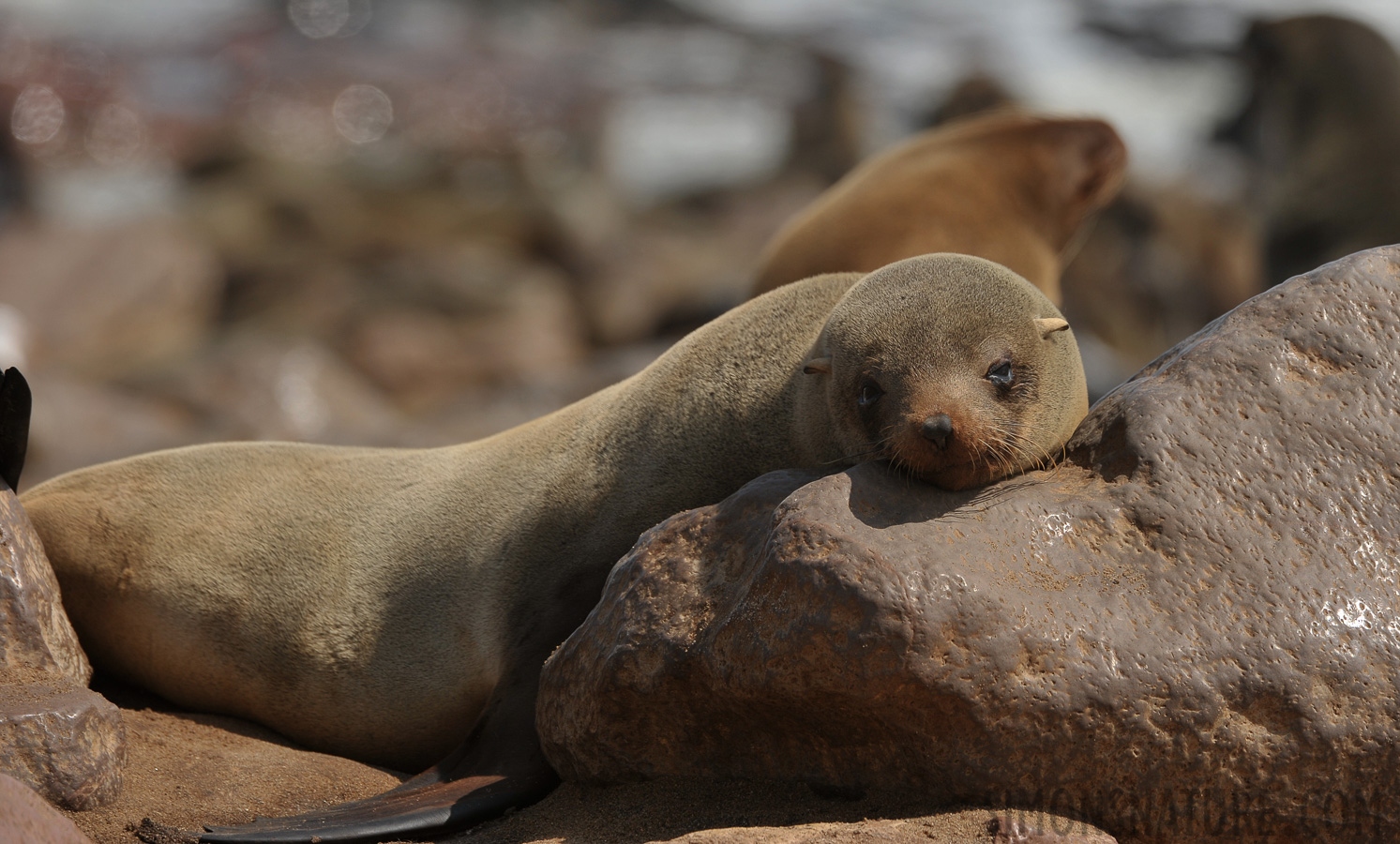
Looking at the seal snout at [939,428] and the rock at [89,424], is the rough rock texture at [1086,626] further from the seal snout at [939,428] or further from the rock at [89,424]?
the rock at [89,424]

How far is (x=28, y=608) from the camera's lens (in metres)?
3.94

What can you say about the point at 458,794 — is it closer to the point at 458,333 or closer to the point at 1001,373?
the point at 1001,373

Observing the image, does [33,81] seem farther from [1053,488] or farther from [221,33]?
[1053,488]

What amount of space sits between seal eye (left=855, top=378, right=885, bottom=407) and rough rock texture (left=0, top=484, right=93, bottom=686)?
8.50 ft

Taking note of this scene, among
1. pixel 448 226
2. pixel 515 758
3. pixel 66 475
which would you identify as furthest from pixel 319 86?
pixel 515 758

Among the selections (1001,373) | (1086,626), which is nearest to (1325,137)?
(1001,373)

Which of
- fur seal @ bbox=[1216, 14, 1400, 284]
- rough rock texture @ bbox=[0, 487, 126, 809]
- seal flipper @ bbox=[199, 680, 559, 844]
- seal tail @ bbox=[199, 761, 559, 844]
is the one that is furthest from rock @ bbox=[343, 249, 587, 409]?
seal tail @ bbox=[199, 761, 559, 844]

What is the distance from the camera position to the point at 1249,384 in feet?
11.2

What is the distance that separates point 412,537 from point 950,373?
6.72 feet

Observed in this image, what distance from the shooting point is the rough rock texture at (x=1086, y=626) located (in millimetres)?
2895

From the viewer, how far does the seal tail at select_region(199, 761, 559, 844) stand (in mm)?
3338

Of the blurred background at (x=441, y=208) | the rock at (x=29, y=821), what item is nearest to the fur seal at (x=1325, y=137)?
the blurred background at (x=441, y=208)

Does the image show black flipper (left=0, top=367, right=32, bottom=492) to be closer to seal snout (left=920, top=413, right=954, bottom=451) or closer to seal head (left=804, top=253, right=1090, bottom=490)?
seal head (left=804, top=253, right=1090, bottom=490)

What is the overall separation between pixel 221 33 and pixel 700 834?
3484 centimetres
